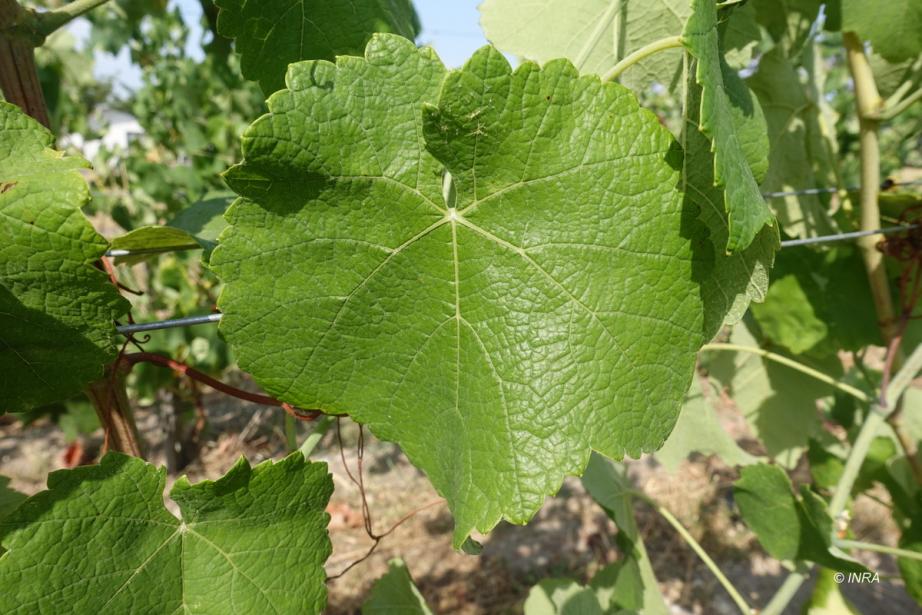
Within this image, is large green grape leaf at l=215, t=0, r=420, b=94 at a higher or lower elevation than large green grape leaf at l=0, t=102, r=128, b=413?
higher

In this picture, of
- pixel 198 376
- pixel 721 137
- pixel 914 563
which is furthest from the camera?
pixel 914 563

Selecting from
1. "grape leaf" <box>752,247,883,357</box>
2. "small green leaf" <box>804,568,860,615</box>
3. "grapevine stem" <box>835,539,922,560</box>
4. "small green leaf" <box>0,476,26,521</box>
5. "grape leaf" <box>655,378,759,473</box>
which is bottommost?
"small green leaf" <box>804,568,860,615</box>

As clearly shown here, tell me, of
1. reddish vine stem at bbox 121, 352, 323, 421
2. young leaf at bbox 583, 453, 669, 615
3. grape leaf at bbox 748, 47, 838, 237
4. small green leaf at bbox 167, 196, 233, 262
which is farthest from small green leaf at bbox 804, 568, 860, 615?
small green leaf at bbox 167, 196, 233, 262

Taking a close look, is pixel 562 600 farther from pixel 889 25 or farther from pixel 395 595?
pixel 889 25

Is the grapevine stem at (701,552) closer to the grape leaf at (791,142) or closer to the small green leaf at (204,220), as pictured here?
the grape leaf at (791,142)

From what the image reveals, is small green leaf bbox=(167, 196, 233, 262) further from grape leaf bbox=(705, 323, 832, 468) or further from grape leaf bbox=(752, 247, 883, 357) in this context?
grape leaf bbox=(705, 323, 832, 468)

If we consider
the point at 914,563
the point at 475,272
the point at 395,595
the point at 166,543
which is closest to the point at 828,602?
the point at 914,563

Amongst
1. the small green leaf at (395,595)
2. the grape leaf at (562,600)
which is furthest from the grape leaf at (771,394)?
the small green leaf at (395,595)
